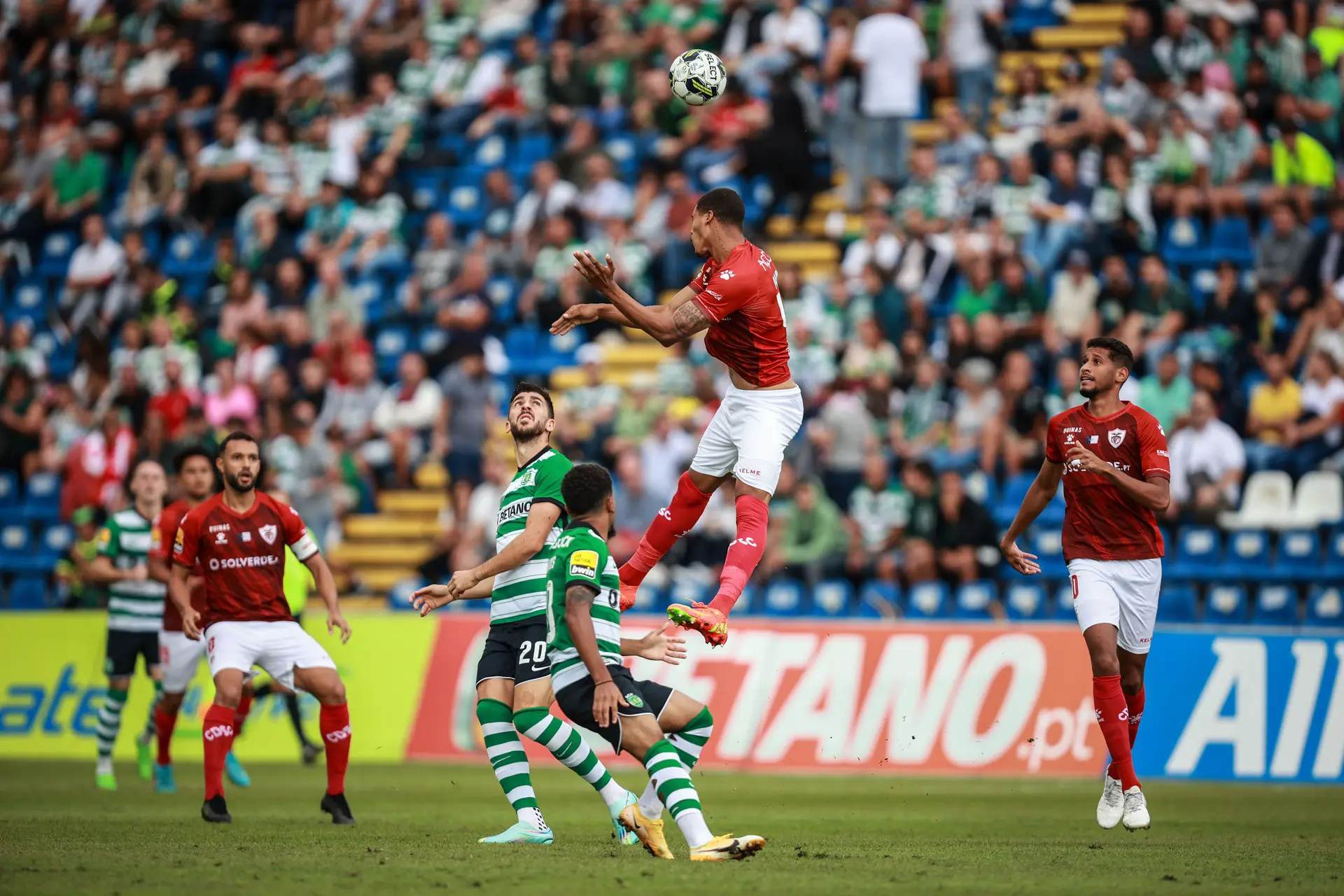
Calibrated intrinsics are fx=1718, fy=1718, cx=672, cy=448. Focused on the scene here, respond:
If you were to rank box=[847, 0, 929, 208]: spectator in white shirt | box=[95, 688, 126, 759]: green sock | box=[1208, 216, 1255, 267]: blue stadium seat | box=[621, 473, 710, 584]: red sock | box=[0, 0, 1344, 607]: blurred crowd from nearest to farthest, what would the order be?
box=[621, 473, 710, 584]: red sock → box=[95, 688, 126, 759]: green sock → box=[0, 0, 1344, 607]: blurred crowd → box=[1208, 216, 1255, 267]: blue stadium seat → box=[847, 0, 929, 208]: spectator in white shirt

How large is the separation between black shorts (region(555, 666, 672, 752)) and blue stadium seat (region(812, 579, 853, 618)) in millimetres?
8871

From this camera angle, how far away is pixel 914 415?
1983 centimetres

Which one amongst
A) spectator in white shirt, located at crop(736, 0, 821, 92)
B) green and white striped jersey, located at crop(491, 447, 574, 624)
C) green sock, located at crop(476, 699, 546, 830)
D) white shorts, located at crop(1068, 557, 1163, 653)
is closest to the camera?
green sock, located at crop(476, 699, 546, 830)

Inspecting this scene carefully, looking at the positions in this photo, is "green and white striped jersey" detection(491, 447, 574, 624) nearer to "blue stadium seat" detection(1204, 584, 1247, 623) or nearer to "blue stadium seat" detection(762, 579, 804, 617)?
"blue stadium seat" detection(762, 579, 804, 617)

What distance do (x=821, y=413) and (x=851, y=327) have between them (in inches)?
64.8

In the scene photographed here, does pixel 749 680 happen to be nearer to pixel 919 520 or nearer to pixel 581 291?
pixel 919 520

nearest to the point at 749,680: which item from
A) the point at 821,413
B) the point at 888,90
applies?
the point at 821,413

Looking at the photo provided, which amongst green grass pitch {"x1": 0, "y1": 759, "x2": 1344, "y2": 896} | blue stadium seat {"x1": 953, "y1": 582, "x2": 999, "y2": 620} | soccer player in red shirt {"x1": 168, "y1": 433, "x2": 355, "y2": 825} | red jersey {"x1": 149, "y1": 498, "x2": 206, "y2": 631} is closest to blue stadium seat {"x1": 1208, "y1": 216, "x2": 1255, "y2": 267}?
blue stadium seat {"x1": 953, "y1": 582, "x2": 999, "y2": 620}

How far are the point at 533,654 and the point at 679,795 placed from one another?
1601 millimetres

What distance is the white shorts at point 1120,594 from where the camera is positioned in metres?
11.2

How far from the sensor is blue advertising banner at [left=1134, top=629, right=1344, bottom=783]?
15430 millimetres

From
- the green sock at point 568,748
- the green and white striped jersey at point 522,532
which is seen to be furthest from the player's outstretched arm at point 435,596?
the green sock at point 568,748

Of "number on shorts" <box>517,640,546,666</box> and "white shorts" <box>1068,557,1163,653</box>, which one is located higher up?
"number on shorts" <box>517,640,546,666</box>

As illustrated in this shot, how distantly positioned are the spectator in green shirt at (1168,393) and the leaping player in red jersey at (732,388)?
28.5ft
